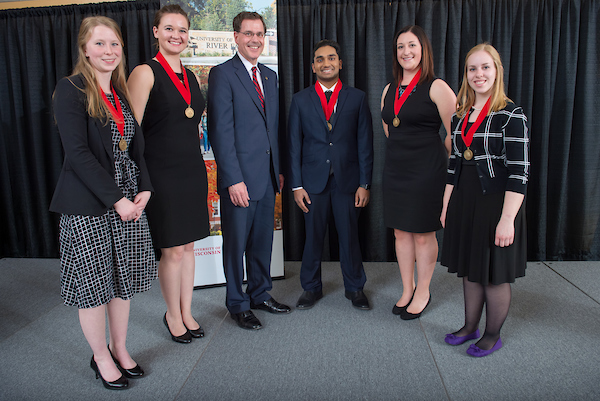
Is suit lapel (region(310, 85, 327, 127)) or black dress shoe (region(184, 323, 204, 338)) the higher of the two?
suit lapel (region(310, 85, 327, 127))

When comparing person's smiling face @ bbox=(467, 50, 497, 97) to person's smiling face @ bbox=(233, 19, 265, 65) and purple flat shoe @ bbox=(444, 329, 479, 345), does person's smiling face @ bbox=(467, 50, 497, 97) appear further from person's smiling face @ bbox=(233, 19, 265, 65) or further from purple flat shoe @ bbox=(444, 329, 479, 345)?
purple flat shoe @ bbox=(444, 329, 479, 345)

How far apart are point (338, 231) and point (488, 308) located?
1041mm

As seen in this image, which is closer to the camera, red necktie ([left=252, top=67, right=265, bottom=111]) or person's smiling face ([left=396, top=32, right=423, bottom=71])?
person's smiling face ([left=396, top=32, right=423, bottom=71])

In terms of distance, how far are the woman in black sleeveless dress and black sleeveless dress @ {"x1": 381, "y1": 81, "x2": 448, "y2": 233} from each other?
43.8 inches

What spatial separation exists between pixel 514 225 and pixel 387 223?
786 mm

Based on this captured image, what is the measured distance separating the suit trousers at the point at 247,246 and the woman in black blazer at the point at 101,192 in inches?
24.7

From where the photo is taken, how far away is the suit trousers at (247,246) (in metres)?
2.49

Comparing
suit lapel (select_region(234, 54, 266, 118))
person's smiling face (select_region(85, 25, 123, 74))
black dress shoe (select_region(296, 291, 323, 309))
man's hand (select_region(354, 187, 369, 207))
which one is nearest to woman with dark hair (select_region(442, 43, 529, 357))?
man's hand (select_region(354, 187, 369, 207))

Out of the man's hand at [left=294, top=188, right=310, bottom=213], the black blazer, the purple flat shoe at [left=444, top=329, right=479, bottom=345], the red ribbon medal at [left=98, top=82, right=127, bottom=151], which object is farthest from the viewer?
the man's hand at [left=294, top=188, right=310, bottom=213]

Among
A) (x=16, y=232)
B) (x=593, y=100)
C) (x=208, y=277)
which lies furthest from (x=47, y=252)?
(x=593, y=100)

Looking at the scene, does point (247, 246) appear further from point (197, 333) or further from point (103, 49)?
point (103, 49)

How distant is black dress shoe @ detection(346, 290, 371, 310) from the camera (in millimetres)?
2719

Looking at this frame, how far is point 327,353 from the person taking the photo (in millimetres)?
2199

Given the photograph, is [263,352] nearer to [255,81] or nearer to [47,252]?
[255,81]
